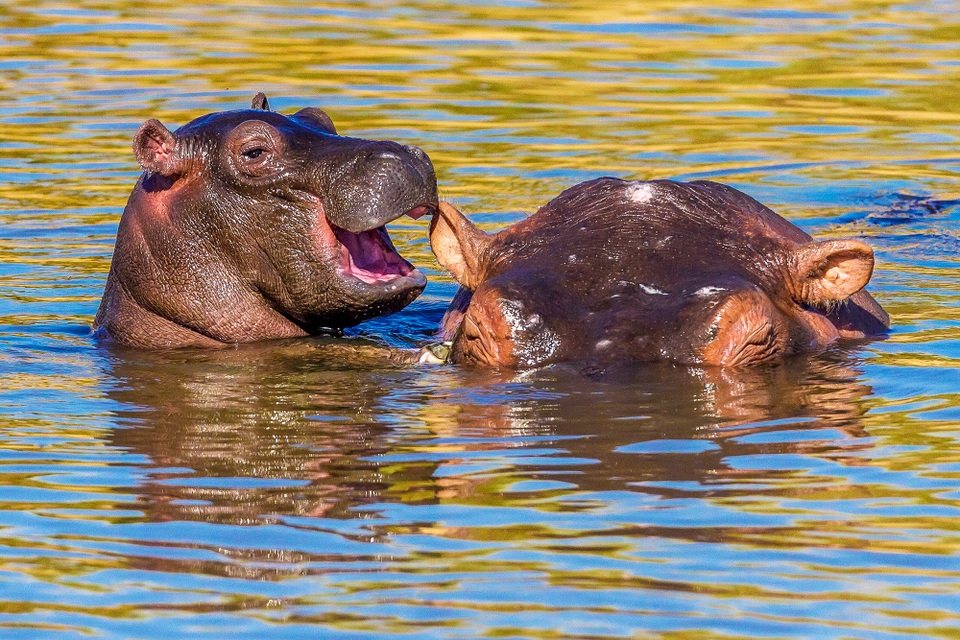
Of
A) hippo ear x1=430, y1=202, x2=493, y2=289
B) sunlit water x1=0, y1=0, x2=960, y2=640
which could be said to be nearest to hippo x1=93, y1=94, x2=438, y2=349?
hippo ear x1=430, y1=202, x2=493, y2=289

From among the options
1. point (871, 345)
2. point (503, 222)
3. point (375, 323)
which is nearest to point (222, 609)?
point (871, 345)

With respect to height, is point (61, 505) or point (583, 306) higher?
point (583, 306)

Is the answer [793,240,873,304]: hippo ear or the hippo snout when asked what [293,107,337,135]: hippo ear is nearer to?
the hippo snout

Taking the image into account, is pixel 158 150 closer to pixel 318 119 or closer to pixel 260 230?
pixel 260 230

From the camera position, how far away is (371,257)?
30.1 ft

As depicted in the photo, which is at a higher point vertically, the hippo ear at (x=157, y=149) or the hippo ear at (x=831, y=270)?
the hippo ear at (x=157, y=149)

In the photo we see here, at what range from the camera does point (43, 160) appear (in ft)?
50.1

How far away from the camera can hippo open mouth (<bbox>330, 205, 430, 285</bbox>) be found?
29.3 ft

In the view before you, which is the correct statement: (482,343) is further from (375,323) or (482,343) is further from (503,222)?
(503,222)

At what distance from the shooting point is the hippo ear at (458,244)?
882 centimetres

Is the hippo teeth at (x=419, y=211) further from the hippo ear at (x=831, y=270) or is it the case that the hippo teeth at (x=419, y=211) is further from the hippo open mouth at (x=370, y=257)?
the hippo ear at (x=831, y=270)

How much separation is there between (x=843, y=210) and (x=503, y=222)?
8.66 ft

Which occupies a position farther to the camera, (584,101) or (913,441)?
(584,101)

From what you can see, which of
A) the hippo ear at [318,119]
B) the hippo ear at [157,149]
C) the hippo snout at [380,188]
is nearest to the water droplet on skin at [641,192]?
the hippo snout at [380,188]
